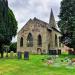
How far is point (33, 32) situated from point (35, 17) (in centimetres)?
515

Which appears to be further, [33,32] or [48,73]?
[33,32]

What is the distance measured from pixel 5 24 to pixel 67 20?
2050cm

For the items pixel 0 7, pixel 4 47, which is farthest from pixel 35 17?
pixel 0 7

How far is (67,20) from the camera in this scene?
57.7 meters

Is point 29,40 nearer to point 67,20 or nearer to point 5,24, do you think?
point 67,20

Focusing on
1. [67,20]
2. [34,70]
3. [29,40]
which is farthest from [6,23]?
[29,40]

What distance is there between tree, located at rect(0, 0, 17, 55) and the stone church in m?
24.0

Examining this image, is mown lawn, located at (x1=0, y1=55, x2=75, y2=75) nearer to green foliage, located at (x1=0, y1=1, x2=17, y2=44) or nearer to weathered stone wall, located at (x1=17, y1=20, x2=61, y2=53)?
green foliage, located at (x1=0, y1=1, x2=17, y2=44)

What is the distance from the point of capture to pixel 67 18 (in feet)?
190

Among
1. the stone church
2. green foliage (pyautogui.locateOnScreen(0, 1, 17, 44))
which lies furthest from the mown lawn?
the stone church

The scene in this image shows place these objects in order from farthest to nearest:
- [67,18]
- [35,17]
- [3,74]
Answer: [35,17], [67,18], [3,74]

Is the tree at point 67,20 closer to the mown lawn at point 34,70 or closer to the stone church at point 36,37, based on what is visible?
the stone church at point 36,37

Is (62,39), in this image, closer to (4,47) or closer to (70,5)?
(70,5)

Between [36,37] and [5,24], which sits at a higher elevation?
[36,37]
